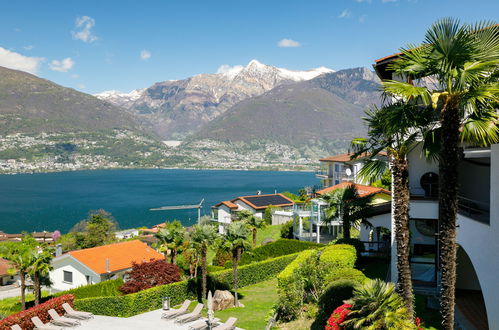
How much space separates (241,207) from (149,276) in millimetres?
39304

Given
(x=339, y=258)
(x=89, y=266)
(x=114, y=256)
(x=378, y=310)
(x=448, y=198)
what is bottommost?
(x=89, y=266)

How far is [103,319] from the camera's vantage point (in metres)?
21.3

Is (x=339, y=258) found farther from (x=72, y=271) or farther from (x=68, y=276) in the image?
(x=68, y=276)

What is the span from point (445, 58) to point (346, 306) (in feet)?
23.8

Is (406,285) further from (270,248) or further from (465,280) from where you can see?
(270,248)

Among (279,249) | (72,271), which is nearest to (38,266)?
(72,271)

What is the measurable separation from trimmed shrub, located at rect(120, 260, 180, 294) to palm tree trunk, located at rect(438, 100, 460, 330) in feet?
62.7

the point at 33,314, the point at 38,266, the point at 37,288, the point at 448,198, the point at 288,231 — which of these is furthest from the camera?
the point at 288,231

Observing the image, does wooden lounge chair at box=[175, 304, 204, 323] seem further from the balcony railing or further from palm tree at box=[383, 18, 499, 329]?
palm tree at box=[383, 18, 499, 329]

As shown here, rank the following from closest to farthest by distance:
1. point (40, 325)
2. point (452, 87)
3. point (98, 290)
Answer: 1. point (452, 87)
2. point (40, 325)
3. point (98, 290)

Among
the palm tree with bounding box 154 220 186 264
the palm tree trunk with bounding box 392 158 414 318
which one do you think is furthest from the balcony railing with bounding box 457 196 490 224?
the palm tree with bounding box 154 220 186 264

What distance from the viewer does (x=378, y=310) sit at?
9812 millimetres

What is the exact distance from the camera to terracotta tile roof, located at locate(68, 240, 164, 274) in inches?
1296

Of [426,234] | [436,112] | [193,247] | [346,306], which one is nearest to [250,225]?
[193,247]
